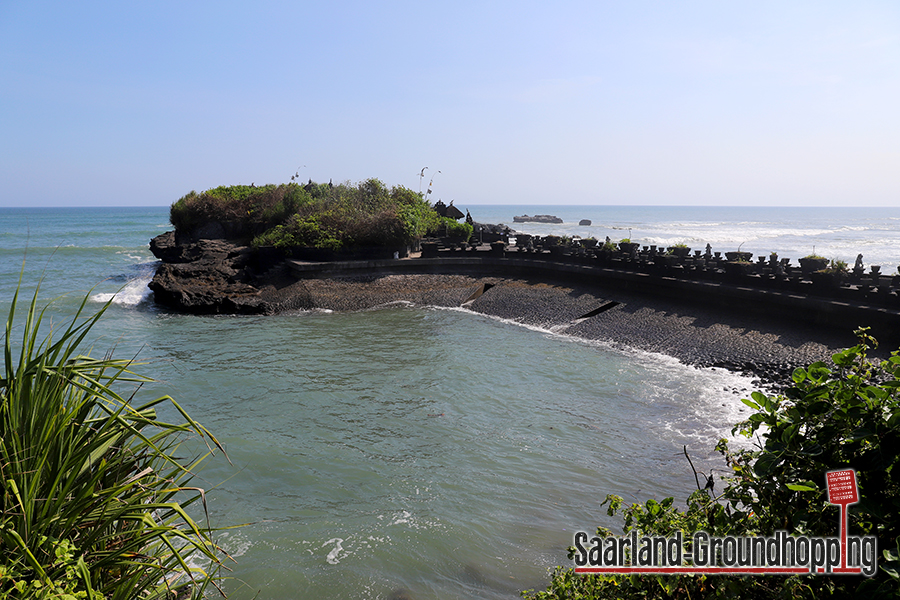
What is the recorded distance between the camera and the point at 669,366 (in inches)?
432

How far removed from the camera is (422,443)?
757cm

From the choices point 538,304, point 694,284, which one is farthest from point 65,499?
point 694,284

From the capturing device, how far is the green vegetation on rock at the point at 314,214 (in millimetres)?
20562

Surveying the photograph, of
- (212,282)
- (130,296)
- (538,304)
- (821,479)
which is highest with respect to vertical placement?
(821,479)

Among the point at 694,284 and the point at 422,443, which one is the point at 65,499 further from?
the point at 694,284

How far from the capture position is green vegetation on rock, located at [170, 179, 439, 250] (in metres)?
20.6

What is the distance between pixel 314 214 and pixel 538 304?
36.7 feet

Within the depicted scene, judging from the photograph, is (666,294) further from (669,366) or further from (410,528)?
(410,528)

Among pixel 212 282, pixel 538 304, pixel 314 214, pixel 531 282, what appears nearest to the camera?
pixel 538 304

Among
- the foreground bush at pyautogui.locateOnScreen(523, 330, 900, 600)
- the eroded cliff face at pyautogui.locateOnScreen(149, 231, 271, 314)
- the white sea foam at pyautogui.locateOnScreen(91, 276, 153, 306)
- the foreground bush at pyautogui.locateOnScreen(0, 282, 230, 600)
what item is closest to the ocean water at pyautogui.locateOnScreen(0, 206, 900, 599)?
the foreground bush at pyautogui.locateOnScreen(0, 282, 230, 600)

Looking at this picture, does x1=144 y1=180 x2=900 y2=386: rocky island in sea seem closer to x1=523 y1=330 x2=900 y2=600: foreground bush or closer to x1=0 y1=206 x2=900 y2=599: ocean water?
x1=0 y1=206 x2=900 y2=599: ocean water

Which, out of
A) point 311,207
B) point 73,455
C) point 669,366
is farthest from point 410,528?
point 311,207
